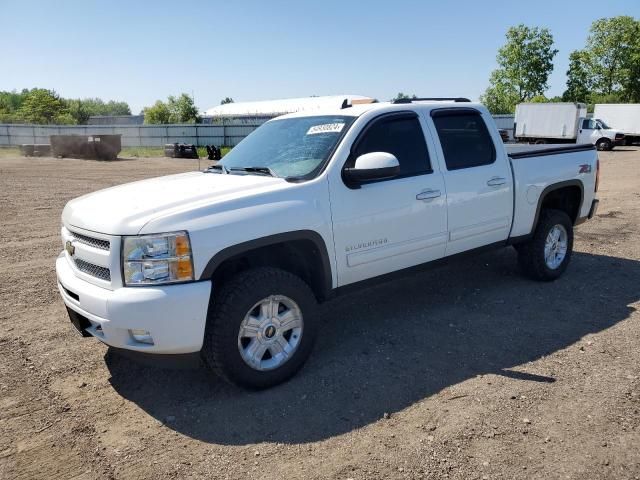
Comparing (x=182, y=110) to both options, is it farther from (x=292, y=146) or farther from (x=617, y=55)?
(x=292, y=146)

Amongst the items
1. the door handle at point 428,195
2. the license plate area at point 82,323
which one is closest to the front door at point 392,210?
the door handle at point 428,195

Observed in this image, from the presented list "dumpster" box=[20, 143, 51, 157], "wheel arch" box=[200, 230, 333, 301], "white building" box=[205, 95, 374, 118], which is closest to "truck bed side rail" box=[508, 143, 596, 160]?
"wheel arch" box=[200, 230, 333, 301]

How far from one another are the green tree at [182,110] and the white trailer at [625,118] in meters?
53.7

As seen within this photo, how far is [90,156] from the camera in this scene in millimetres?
31234

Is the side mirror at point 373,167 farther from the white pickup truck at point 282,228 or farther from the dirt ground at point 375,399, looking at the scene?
the dirt ground at point 375,399

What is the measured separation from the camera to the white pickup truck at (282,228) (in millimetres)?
3232

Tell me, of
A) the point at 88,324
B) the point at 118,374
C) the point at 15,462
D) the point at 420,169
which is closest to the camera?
the point at 15,462

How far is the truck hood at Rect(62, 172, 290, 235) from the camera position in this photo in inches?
130

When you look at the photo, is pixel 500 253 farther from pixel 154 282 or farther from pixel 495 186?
pixel 154 282

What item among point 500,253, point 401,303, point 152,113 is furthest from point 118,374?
point 152,113

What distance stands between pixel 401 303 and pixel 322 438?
8.04ft

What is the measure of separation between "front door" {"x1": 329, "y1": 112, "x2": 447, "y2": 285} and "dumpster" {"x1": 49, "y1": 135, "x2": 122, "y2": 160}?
29472 millimetres

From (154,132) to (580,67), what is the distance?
182 feet

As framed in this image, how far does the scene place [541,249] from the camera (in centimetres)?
581
